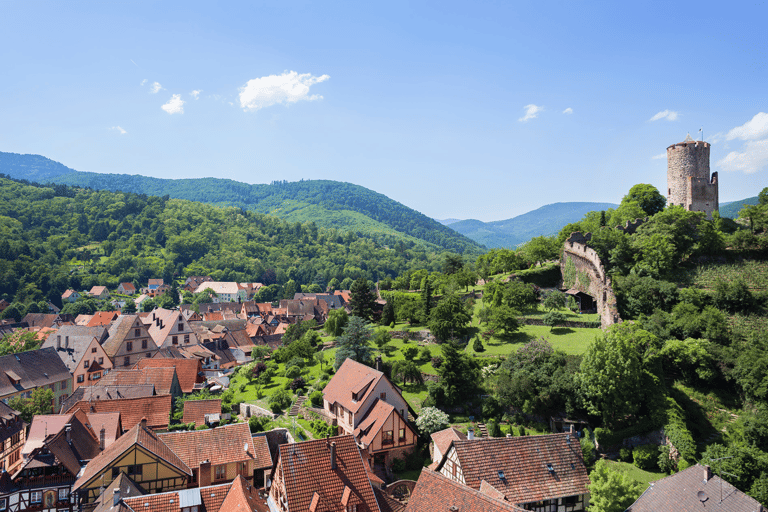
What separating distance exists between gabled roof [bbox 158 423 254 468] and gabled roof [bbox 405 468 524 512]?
14.4 meters

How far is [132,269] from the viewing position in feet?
522

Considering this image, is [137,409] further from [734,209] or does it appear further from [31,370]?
[734,209]

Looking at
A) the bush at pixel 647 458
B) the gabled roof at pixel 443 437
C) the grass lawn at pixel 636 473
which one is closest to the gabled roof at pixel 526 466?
the gabled roof at pixel 443 437

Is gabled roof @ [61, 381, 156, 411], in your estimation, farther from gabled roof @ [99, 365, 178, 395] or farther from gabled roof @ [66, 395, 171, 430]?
gabled roof @ [66, 395, 171, 430]

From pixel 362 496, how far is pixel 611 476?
42.6ft

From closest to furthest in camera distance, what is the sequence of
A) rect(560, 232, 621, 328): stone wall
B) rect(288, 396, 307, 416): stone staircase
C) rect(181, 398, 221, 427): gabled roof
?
rect(181, 398, 221, 427): gabled roof, rect(560, 232, 621, 328): stone wall, rect(288, 396, 307, 416): stone staircase

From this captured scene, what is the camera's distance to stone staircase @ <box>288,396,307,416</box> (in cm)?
4309

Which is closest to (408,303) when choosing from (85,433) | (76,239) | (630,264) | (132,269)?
(630,264)

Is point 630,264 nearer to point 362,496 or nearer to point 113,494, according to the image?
point 362,496

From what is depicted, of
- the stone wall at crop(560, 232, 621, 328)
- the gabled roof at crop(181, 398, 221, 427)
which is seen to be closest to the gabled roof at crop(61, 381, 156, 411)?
the gabled roof at crop(181, 398, 221, 427)

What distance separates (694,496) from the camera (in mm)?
22172

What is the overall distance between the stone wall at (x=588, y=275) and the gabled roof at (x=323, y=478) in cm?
2618

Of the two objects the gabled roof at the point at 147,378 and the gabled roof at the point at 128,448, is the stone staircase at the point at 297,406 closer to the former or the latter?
the gabled roof at the point at 128,448

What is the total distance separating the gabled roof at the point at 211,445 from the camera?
30.7 metres
